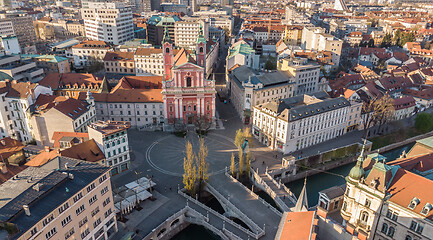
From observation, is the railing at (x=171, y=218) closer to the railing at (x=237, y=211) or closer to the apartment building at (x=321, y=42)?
the railing at (x=237, y=211)

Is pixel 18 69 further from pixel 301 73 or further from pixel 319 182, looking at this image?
pixel 319 182

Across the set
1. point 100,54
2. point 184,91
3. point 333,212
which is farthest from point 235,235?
point 100,54

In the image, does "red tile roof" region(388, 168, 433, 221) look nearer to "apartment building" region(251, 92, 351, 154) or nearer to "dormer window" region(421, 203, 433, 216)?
"dormer window" region(421, 203, 433, 216)

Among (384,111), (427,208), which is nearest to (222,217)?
(427,208)

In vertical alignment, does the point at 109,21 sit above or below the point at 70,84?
above

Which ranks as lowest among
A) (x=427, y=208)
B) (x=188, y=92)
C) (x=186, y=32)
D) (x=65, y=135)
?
(x=65, y=135)

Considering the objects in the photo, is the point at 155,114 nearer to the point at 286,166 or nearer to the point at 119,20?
the point at 286,166
